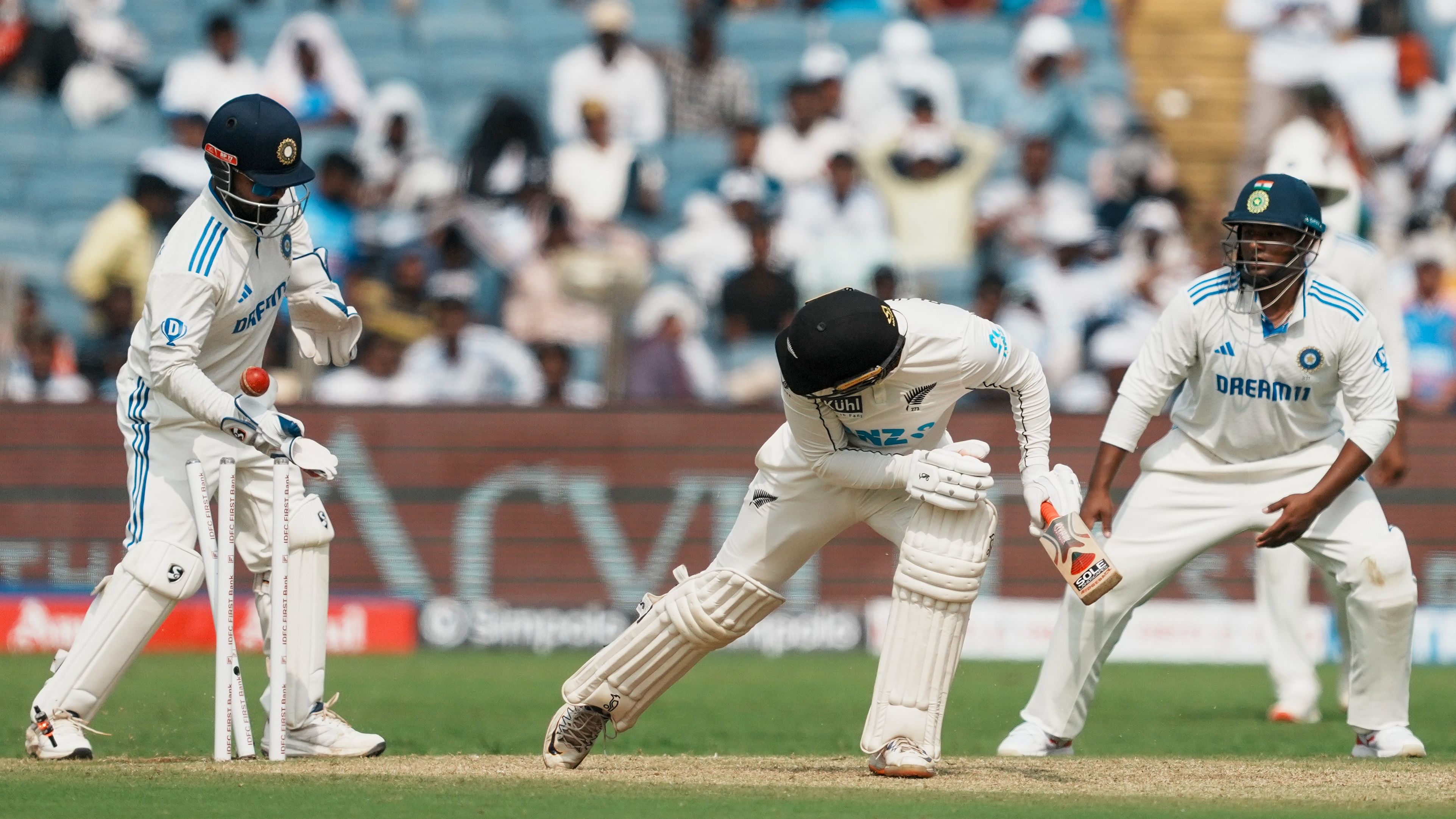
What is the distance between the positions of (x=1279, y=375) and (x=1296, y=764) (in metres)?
1.26

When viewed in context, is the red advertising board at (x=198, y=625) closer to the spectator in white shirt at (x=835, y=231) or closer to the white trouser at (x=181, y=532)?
the spectator in white shirt at (x=835, y=231)

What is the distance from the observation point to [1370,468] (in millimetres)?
7387

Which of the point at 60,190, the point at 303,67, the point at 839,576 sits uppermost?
the point at 303,67

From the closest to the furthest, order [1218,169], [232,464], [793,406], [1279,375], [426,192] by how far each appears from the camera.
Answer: [793,406]
[232,464]
[1279,375]
[426,192]
[1218,169]

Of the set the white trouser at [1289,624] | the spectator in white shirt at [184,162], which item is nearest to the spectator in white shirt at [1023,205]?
the white trouser at [1289,624]

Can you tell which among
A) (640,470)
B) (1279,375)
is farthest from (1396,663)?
(640,470)

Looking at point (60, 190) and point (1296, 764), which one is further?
point (60, 190)

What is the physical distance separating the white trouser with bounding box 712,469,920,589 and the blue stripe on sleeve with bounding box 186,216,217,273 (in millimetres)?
1833

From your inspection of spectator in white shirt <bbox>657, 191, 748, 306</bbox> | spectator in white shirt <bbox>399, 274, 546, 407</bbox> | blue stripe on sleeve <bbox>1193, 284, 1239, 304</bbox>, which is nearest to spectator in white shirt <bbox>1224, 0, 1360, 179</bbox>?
spectator in white shirt <bbox>657, 191, 748, 306</bbox>

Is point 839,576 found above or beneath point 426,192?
beneath

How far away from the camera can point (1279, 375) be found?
20.0ft

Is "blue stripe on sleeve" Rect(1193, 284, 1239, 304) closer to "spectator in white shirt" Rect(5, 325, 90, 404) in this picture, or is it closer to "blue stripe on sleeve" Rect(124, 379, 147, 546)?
"blue stripe on sleeve" Rect(124, 379, 147, 546)

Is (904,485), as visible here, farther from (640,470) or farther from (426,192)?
(426,192)

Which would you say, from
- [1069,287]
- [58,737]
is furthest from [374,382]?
[58,737]
